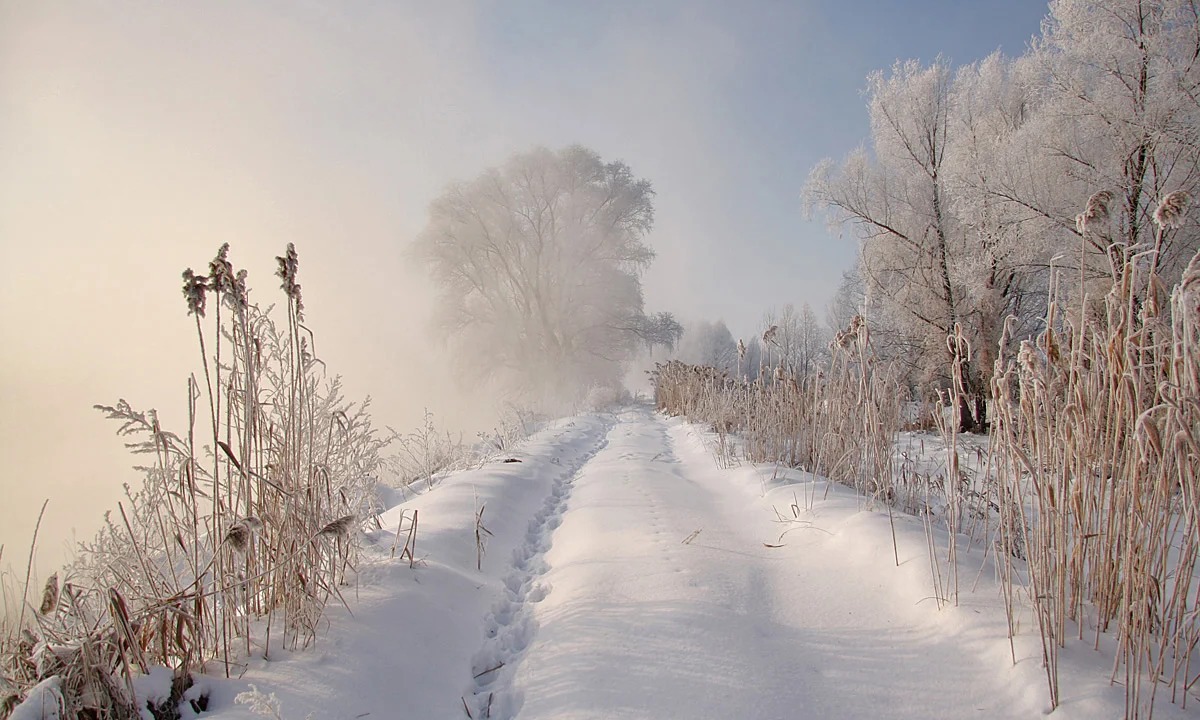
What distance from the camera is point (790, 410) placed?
A: 5133 mm

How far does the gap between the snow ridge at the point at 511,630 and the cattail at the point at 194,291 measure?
5.03ft

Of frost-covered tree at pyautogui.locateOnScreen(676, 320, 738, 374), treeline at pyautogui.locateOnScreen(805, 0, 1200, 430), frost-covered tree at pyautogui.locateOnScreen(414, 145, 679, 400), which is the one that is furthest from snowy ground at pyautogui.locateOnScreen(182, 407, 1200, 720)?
frost-covered tree at pyautogui.locateOnScreen(676, 320, 738, 374)

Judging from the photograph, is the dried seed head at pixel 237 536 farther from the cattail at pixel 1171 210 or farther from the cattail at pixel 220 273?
the cattail at pixel 1171 210

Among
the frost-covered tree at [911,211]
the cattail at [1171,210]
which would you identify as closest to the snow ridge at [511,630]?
the cattail at [1171,210]

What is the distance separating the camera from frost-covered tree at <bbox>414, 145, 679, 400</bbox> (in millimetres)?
19188

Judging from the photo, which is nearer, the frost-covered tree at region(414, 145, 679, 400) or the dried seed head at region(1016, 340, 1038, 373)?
the dried seed head at region(1016, 340, 1038, 373)

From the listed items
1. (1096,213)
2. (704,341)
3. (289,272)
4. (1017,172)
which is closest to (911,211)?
(1017,172)

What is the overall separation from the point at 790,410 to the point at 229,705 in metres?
4.59

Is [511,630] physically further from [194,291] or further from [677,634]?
[194,291]

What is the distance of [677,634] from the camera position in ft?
6.40

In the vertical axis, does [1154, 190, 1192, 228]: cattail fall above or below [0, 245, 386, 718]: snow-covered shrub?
above

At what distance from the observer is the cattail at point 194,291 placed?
5.80 ft

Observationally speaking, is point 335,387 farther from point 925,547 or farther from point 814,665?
point 925,547

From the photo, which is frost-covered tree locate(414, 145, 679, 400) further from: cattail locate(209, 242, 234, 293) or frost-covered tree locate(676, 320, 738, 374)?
frost-covered tree locate(676, 320, 738, 374)
